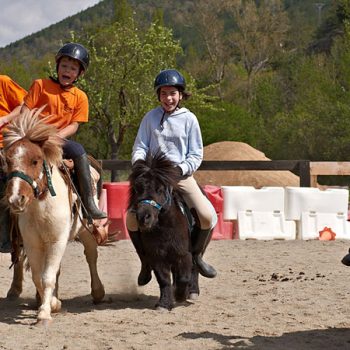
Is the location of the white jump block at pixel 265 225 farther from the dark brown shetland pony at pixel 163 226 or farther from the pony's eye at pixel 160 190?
the pony's eye at pixel 160 190

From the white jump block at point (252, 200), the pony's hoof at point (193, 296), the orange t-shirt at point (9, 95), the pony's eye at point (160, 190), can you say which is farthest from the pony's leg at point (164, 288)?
the white jump block at point (252, 200)

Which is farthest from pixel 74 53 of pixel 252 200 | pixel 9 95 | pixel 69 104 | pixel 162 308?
pixel 252 200

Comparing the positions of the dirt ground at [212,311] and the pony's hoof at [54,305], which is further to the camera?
the pony's hoof at [54,305]

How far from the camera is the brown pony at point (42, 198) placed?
6.35 meters

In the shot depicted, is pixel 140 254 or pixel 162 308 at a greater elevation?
pixel 140 254

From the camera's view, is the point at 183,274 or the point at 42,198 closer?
the point at 42,198

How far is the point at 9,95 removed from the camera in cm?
754

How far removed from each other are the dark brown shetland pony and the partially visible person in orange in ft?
3.90

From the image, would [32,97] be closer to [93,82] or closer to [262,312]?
[262,312]

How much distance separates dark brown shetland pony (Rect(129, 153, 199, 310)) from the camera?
7.09 metres

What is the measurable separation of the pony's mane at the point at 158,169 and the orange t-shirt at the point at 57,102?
75 centimetres

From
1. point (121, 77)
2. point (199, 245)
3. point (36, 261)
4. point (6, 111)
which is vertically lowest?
point (36, 261)

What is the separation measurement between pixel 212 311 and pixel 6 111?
271 cm

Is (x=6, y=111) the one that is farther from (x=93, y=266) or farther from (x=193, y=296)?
(x=193, y=296)
